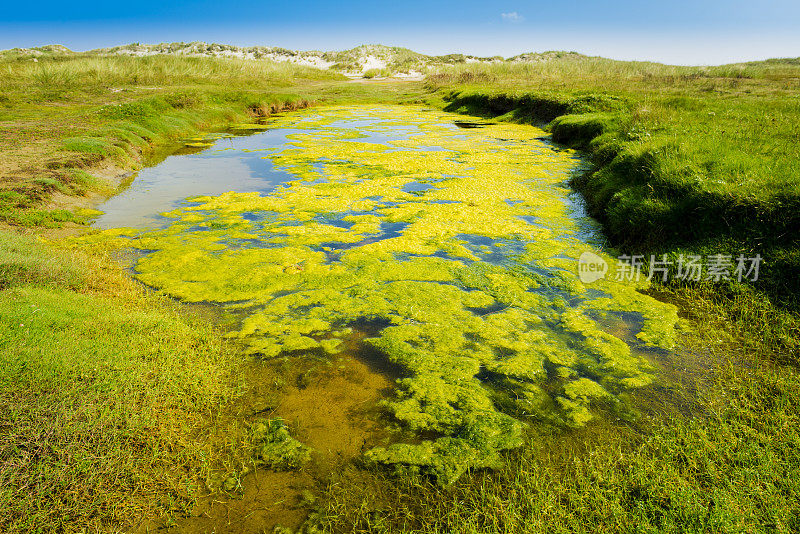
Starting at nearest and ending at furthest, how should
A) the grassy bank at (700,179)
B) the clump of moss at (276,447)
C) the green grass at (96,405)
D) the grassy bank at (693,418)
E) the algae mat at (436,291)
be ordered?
the green grass at (96,405), the grassy bank at (693,418), the clump of moss at (276,447), the algae mat at (436,291), the grassy bank at (700,179)

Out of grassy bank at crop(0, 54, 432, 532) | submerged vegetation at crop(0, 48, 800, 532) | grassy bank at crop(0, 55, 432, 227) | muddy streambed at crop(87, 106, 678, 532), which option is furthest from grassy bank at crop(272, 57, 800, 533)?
grassy bank at crop(0, 55, 432, 227)

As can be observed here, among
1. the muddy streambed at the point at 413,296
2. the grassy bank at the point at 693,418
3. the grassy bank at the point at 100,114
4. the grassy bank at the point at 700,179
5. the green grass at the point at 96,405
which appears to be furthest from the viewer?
the grassy bank at the point at 100,114

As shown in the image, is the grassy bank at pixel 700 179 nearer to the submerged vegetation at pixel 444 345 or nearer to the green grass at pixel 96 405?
the submerged vegetation at pixel 444 345

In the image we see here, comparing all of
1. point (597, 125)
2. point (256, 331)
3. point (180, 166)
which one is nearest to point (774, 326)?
point (256, 331)

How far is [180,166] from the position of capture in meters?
12.9

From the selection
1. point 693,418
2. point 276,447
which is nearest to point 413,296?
point 276,447

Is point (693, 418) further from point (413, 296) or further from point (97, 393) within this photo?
point (97, 393)

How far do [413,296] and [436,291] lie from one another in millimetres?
351

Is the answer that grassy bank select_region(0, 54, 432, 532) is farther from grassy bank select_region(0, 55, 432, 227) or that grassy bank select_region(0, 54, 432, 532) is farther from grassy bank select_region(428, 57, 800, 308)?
grassy bank select_region(428, 57, 800, 308)

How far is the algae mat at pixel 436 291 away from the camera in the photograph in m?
3.80

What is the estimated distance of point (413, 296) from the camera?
5.62 m

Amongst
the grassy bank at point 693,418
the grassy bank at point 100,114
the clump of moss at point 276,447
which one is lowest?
the clump of moss at point 276,447

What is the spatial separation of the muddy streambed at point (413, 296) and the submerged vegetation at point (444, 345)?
0.04 metres

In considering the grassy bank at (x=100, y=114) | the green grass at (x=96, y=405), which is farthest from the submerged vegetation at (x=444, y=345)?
the grassy bank at (x=100, y=114)
